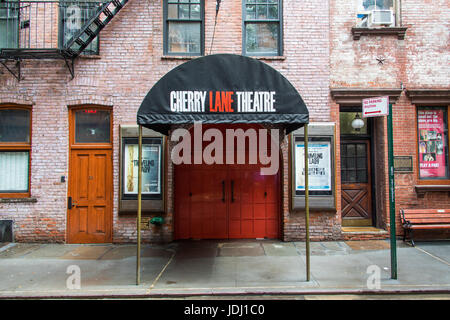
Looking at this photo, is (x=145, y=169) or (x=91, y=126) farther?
(x=91, y=126)

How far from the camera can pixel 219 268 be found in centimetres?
618

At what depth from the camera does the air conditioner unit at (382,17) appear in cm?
820

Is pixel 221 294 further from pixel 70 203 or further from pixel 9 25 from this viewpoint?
pixel 9 25

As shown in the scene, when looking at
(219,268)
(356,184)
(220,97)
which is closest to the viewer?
(220,97)

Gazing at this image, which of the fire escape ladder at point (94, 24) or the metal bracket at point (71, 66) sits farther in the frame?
the metal bracket at point (71, 66)

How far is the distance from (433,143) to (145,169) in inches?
310

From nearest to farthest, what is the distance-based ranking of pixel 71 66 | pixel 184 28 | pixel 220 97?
pixel 220 97, pixel 71 66, pixel 184 28

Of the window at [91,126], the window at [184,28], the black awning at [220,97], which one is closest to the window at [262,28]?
the window at [184,28]

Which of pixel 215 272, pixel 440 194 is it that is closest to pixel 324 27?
pixel 440 194

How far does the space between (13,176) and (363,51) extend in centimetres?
1012

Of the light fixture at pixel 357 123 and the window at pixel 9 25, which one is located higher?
the window at pixel 9 25

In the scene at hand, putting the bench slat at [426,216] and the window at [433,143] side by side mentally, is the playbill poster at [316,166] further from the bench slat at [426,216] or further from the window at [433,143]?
the window at [433,143]

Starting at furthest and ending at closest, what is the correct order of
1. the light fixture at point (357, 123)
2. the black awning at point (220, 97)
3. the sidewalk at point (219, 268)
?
1. the light fixture at point (357, 123)
2. the black awning at point (220, 97)
3. the sidewalk at point (219, 268)

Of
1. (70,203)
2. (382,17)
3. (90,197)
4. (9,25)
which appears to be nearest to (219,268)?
(90,197)
